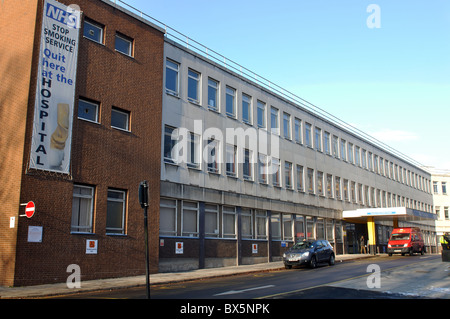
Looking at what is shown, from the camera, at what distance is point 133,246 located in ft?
72.5

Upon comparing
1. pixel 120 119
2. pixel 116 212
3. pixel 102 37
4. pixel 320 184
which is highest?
pixel 102 37

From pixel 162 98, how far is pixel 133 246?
849 cm

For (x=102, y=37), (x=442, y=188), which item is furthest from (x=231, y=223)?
(x=442, y=188)

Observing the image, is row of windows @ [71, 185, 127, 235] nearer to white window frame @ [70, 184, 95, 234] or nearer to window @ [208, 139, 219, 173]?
white window frame @ [70, 184, 95, 234]

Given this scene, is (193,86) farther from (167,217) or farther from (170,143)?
(167,217)

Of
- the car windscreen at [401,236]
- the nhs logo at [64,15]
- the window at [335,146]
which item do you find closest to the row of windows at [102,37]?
the nhs logo at [64,15]

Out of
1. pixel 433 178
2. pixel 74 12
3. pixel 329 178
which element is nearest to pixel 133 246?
→ pixel 74 12

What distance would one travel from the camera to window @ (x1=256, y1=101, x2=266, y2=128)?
114ft

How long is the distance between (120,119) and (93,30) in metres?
4.52

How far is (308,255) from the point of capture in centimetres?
2491

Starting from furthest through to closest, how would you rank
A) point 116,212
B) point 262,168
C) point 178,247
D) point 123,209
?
point 262,168 → point 178,247 → point 123,209 → point 116,212

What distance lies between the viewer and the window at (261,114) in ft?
114

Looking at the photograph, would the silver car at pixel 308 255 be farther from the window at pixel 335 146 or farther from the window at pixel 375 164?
the window at pixel 375 164

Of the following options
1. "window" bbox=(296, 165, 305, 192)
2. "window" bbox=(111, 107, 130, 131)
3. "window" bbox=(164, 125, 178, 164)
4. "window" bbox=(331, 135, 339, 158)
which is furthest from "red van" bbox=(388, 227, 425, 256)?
"window" bbox=(111, 107, 130, 131)
